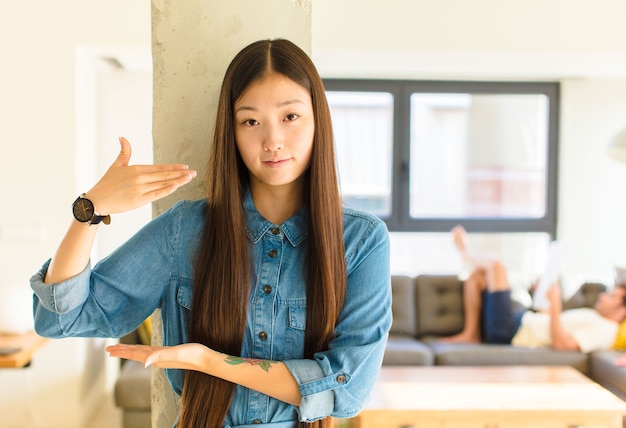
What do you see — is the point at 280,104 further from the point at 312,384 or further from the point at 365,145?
the point at 365,145

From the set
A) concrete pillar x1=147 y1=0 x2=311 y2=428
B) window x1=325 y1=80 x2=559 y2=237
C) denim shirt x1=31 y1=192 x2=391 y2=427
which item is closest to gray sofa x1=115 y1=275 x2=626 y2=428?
window x1=325 y1=80 x2=559 y2=237

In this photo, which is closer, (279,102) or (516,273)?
(279,102)

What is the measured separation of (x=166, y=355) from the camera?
1058 millimetres

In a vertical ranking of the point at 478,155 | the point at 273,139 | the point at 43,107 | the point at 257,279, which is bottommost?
the point at 257,279

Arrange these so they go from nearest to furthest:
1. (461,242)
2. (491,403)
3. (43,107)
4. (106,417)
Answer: (491,403) → (43,107) → (106,417) → (461,242)

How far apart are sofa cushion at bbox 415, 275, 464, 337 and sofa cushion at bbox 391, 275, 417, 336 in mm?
53

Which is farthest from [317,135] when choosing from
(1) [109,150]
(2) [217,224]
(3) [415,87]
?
(3) [415,87]

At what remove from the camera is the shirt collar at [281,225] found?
1.19 meters

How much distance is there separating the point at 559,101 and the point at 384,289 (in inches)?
181

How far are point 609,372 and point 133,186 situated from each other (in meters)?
3.69

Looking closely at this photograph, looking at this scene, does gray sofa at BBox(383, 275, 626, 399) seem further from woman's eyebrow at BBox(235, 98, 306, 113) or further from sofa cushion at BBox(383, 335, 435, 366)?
woman's eyebrow at BBox(235, 98, 306, 113)

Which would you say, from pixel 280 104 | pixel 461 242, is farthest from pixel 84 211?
pixel 461 242

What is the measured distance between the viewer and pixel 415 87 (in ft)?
16.7

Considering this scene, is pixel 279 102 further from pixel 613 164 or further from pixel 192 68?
pixel 613 164
